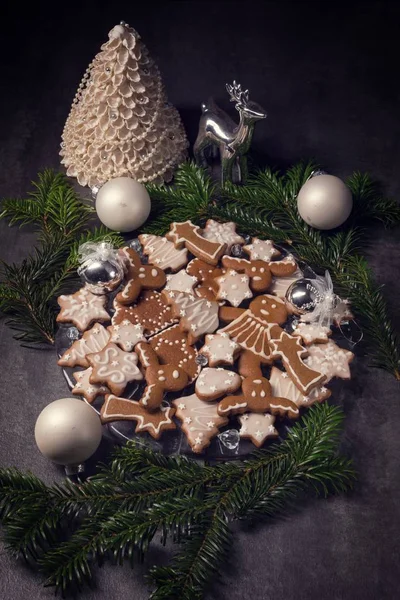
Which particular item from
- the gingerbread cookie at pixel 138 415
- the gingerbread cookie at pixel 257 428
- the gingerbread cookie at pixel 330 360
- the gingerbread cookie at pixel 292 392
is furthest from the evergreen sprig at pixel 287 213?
the gingerbread cookie at pixel 138 415

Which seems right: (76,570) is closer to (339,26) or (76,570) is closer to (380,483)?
(380,483)

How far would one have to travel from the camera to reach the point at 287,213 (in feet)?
6.95

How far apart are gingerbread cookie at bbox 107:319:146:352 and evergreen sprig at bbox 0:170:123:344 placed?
166 millimetres

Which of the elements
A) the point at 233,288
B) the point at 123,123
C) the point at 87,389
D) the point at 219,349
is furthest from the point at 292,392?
the point at 123,123

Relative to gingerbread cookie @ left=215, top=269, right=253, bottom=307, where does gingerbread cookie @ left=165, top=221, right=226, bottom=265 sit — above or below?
above

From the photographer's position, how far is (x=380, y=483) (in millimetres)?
1774

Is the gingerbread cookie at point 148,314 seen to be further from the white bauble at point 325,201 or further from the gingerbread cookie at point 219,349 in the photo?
the white bauble at point 325,201

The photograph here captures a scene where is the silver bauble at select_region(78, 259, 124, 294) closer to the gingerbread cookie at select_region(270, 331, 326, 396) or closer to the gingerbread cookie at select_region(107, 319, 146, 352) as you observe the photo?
the gingerbread cookie at select_region(107, 319, 146, 352)

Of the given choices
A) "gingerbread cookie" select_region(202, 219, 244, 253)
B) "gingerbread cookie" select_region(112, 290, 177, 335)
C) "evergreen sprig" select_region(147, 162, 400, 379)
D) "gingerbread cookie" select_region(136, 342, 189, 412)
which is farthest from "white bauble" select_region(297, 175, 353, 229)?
"gingerbread cookie" select_region(136, 342, 189, 412)

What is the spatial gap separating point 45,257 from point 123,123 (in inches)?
13.9

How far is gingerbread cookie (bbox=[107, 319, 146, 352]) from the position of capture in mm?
1834

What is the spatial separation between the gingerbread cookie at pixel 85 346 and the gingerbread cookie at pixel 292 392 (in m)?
0.35

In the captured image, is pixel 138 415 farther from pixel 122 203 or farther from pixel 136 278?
pixel 122 203

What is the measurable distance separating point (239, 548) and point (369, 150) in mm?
1151
